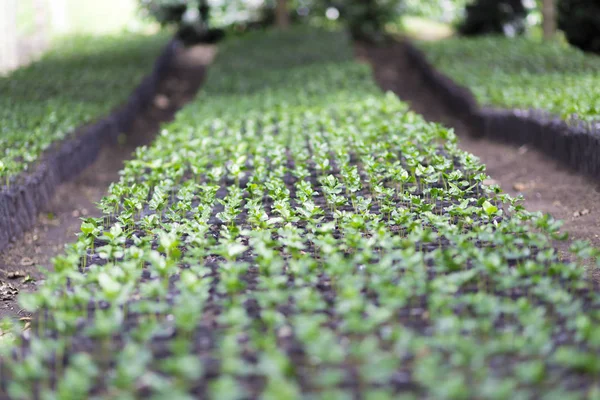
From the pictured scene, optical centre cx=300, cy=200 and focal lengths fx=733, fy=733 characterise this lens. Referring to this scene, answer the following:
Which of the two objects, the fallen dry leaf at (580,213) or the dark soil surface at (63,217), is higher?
the dark soil surface at (63,217)

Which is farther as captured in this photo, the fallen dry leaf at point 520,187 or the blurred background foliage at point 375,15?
the blurred background foliage at point 375,15

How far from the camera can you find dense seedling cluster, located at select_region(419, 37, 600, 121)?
Result: 780 cm

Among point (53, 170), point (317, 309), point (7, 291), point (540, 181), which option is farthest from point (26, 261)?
point (540, 181)

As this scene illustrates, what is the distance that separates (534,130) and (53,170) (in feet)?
16.7

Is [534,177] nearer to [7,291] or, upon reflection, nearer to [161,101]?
[7,291]

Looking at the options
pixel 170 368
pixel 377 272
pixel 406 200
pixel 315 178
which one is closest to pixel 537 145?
pixel 315 178

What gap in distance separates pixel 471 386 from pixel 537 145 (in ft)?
20.0

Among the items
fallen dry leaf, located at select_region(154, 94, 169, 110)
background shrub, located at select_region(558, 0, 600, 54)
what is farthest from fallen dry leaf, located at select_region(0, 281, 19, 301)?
background shrub, located at select_region(558, 0, 600, 54)

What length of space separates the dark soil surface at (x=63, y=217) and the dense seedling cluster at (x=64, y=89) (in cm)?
53

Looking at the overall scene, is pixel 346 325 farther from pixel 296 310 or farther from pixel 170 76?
pixel 170 76

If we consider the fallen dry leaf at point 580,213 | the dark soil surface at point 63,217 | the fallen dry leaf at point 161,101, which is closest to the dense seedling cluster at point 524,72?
the fallen dry leaf at point 580,213

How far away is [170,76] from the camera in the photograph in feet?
50.8

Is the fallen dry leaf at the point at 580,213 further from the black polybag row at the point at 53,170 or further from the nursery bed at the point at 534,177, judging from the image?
the black polybag row at the point at 53,170

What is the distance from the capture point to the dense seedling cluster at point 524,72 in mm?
7801
